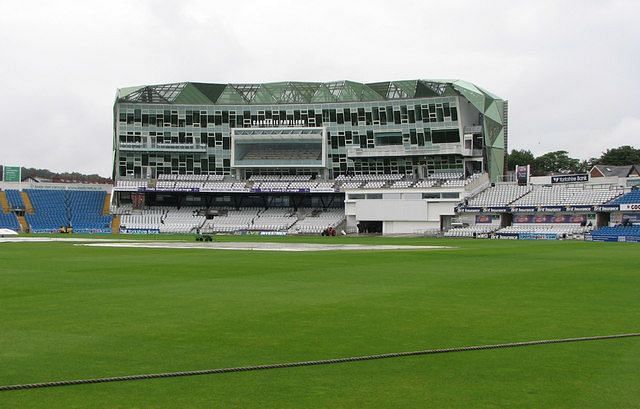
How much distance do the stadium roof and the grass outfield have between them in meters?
73.5

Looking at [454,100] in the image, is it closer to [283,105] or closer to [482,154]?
[482,154]

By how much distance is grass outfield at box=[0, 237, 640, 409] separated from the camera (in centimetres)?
872

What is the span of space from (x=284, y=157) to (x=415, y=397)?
90.5 meters

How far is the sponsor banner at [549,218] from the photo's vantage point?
251 ft

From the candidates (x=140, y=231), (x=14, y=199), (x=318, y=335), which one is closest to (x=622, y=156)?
(x=140, y=231)

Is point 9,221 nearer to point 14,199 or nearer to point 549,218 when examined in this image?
point 14,199

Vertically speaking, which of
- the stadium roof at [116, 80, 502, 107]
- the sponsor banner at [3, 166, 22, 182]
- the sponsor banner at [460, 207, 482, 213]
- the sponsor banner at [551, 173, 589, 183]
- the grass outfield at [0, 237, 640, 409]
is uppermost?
the stadium roof at [116, 80, 502, 107]

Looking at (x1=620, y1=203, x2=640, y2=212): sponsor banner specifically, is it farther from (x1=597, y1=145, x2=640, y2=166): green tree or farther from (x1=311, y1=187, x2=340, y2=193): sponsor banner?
(x1=597, y1=145, x2=640, y2=166): green tree

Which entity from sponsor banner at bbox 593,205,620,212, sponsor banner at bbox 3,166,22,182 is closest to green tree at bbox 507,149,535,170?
sponsor banner at bbox 593,205,620,212

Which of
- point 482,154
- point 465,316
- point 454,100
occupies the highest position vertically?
point 454,100

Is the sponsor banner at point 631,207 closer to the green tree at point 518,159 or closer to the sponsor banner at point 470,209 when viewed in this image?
the sponsor banner at point 470,209

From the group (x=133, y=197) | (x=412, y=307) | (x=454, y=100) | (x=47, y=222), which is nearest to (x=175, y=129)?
(x=133, y=197)

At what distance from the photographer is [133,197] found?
328 feet

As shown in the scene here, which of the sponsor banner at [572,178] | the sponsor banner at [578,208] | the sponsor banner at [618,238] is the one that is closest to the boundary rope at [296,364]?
the sponsor banner at [618,238]
